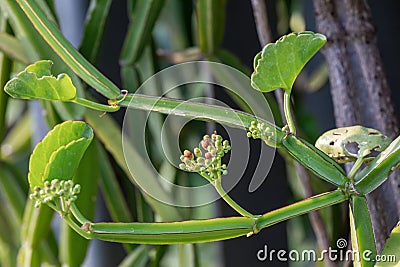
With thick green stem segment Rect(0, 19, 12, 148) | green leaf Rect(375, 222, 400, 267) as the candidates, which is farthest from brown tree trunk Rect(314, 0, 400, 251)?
thick green stem segment Rect(0, 19, 12, 148)

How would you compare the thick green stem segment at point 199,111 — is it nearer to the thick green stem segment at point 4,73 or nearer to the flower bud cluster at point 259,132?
the flower bud cluster at point 259,132

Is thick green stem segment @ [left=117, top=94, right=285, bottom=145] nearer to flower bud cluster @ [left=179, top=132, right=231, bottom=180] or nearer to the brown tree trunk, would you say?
flower bud cluster @ [left=179, top=132, right=231, bottom=180]

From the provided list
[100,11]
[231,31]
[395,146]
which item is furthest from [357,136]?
[231,31]

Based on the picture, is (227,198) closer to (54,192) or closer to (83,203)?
(54,192)

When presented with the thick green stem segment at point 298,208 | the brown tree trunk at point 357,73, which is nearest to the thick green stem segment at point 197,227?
the thick green stem segment at point 298,208

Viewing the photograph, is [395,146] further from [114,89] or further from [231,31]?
[231,31]

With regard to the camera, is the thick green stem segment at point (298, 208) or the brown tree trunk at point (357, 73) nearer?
the thick green stem segment at point (298, 208)
